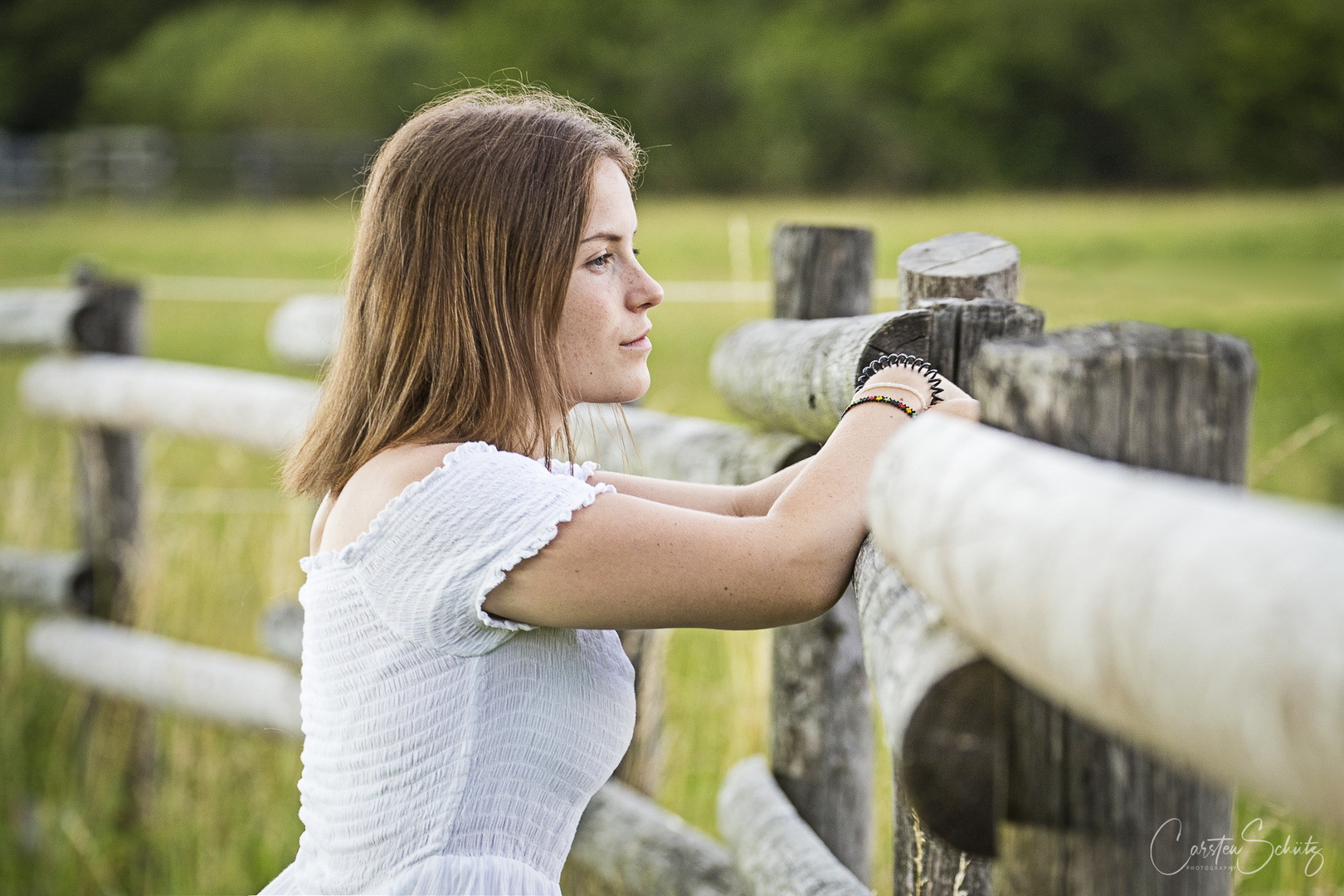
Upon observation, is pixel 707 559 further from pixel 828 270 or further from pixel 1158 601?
pixel 828 270

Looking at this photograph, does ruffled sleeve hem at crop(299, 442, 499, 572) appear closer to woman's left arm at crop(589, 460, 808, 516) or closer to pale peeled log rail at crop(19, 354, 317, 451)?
woman's left arm at crop(589, 460, 808, 516)

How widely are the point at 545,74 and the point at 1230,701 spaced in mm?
41524

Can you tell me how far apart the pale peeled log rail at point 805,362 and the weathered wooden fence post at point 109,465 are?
2.36 meters

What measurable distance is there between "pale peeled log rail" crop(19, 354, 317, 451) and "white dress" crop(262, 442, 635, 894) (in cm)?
174

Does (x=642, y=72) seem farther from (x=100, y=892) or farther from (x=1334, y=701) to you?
(x=1334, y=701)

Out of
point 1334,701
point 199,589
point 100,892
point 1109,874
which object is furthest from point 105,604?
point 1334,701

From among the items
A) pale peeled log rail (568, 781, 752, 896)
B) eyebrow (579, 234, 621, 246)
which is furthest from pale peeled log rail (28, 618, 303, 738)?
eyebrow (579, 234, 621, 246)

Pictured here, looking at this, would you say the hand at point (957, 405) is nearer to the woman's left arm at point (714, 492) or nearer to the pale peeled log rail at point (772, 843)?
the woman's left arm at point (714, 492)

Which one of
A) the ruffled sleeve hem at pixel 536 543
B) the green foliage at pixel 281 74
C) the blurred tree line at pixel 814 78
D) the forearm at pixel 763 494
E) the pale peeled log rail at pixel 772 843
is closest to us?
the ruffled sleeve hem at pixel 536 543

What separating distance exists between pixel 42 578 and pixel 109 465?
426 mm

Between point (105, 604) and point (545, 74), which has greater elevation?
point (545, 74)

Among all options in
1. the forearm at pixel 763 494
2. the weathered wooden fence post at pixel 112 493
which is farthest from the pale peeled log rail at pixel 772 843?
the weathered wooden fence post at pixel 112 493

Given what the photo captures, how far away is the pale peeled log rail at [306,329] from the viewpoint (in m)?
3.31

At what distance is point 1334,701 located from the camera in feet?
1.62
